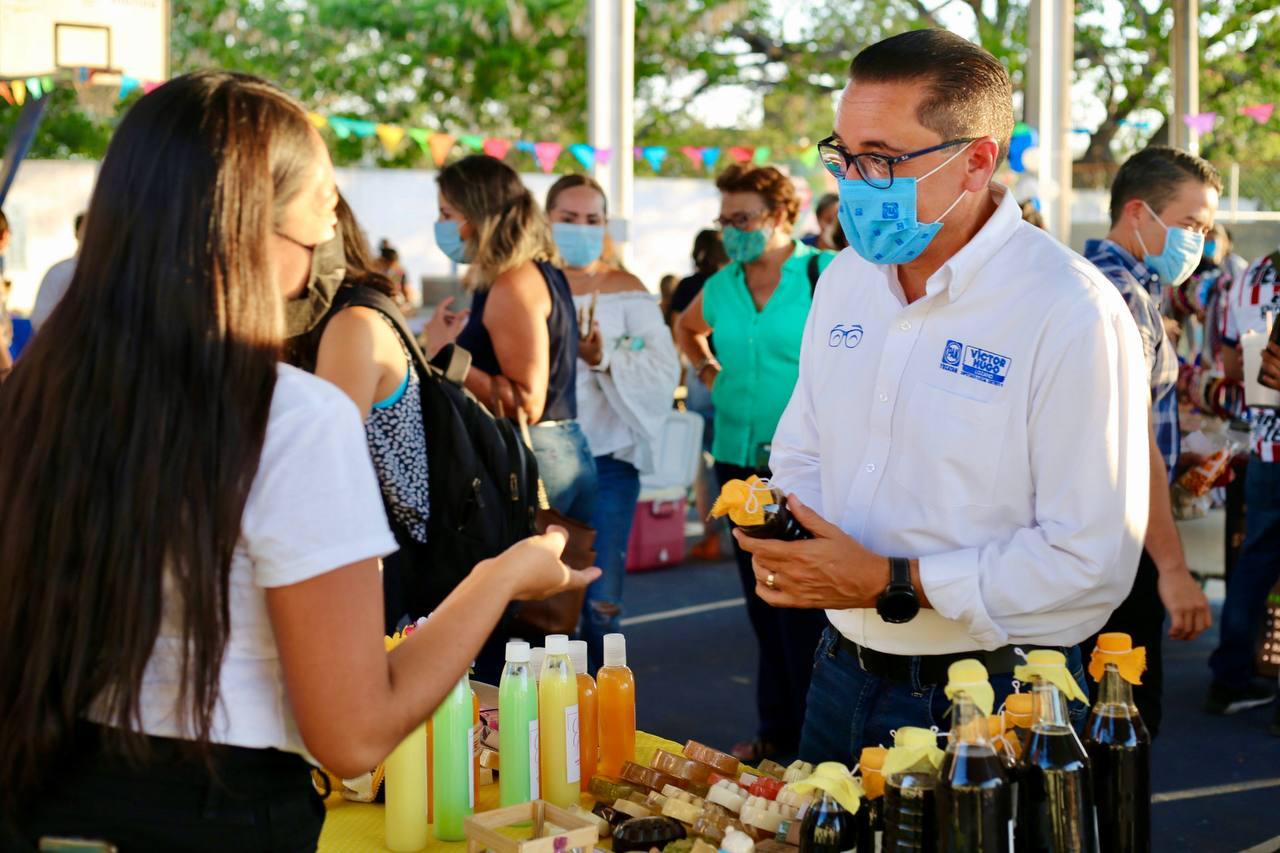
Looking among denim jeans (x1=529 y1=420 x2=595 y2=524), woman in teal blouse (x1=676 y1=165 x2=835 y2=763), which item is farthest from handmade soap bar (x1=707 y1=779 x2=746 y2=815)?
woman in teal blouse (x1=676 y1=165 x2=835 y2=763)

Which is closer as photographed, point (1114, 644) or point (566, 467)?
point (1114, 644)

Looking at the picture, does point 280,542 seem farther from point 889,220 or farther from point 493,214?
point 493,214

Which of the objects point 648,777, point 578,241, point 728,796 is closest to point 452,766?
point 648,777

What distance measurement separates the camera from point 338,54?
1014 inches

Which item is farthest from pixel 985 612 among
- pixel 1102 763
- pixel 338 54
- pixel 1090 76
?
pixel 338 54

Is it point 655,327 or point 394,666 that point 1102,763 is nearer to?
point 394,666

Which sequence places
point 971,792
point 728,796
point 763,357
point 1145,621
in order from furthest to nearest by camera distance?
point 763,357, point 1145,621, point 728,796, point 971,792

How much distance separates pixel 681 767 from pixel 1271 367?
3.25 m

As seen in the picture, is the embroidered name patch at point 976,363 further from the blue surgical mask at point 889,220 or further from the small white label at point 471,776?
the small white label at point 471,776

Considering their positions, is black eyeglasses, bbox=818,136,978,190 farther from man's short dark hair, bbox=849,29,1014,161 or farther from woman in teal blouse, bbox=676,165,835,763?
woman in teal blouse, bbox=676,165,835,763

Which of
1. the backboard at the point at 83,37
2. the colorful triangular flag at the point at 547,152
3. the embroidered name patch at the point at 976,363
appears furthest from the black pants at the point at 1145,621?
the colorful triangular flag at the point at 547,152

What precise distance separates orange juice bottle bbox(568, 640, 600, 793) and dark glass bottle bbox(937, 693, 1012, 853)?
90 cm

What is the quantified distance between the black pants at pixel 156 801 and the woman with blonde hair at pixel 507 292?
2.56 metres

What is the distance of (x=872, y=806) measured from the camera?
182 centimetres
